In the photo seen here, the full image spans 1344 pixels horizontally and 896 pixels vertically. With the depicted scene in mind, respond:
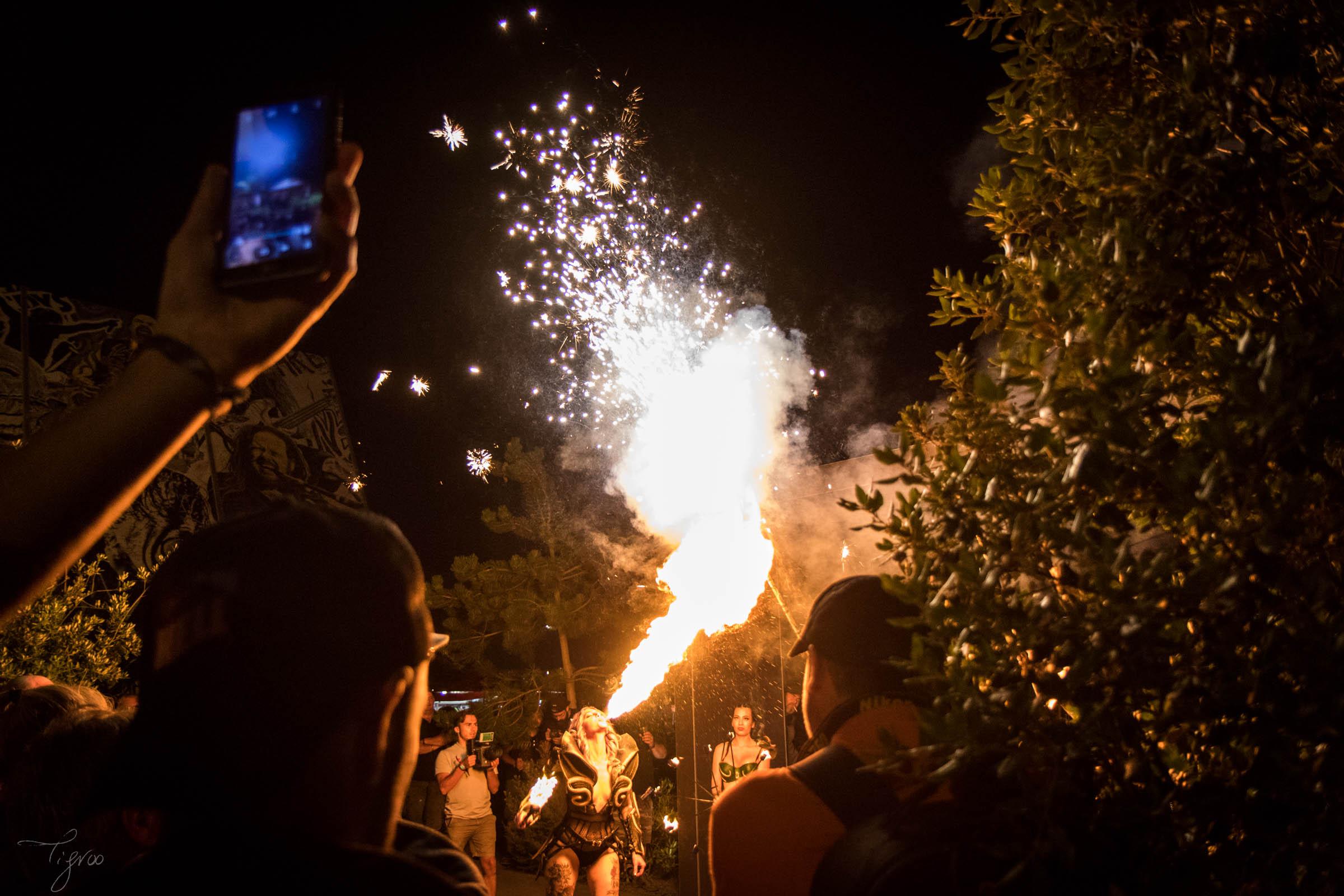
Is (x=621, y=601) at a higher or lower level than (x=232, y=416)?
lower

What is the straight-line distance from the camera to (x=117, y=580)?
1518cm

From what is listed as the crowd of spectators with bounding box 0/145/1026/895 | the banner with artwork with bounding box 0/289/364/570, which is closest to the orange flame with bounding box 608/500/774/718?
the banner with artwork with bounding box 0/289/364/570

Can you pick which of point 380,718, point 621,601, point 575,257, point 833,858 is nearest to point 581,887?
point 621,601

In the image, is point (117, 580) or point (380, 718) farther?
point (117, 580)

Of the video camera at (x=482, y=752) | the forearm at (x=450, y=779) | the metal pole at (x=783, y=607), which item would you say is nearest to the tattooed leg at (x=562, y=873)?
the forearm at (x=450, y=779)

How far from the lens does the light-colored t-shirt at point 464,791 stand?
33.6 ft

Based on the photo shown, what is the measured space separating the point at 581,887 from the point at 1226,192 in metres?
13.2

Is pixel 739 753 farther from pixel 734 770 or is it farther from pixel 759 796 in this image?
pixel 759 796

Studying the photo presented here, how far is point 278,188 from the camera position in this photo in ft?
4.44

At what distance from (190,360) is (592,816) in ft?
29.1

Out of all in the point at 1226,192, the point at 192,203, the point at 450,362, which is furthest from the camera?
the point at 450,362

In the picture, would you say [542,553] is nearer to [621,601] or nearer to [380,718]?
[621,601]

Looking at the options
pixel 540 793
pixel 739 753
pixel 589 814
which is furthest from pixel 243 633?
pixel 739 753

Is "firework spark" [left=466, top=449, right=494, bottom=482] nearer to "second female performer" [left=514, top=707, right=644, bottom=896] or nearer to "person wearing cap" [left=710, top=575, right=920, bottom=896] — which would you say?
"second female performer" [left=514, top=707, right=644, bottom=896]
